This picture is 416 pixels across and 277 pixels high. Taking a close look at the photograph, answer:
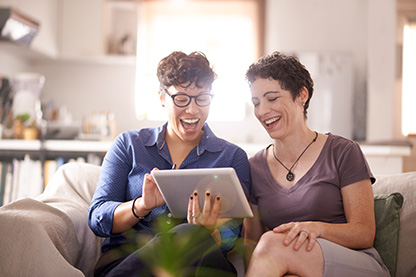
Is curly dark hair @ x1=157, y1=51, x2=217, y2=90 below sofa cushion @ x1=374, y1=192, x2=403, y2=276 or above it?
above

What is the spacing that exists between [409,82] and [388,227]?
14.5 feet

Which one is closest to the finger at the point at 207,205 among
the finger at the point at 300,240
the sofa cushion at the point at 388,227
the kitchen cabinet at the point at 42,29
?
the finger at the point at 300,240

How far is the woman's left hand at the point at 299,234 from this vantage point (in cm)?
141

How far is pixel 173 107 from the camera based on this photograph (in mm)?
1784

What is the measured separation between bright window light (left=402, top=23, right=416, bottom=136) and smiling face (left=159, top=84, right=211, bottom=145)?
452 centimetres

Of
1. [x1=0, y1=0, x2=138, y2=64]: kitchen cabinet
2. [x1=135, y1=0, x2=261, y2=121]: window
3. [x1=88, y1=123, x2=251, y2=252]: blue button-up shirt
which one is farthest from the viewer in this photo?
[x1=135, y1=0, x2=261, y2=121]: window

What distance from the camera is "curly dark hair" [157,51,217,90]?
5.76 ft

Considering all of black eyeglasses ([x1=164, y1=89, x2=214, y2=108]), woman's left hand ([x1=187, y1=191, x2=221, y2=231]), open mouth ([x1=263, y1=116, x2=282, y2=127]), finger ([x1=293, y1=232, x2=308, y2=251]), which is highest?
black eyeglasses ([x1=164, y1=89, x2=214, y2=108])

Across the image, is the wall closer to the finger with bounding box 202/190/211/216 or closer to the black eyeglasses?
the black eyeglasses

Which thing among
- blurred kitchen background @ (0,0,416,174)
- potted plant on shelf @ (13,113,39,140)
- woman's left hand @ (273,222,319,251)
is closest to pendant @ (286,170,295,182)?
woman's left hand @ (273,222,319,251)

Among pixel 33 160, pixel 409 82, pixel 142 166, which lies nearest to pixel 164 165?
pixel 142 166

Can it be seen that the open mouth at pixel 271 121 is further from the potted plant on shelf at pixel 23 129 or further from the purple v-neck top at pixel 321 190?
the potted plant on shelf at pixel 23 129

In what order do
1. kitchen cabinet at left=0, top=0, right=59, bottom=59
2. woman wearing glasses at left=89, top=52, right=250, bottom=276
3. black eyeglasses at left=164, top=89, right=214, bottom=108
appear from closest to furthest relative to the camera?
woman wearing glasses at left=89, top=52, right=250, bottom=276 → black eyeglasses at left=164, top=89, right=214, bottom=108 → kitchen cabinet at left=0, top=0, right=59, bottom=59

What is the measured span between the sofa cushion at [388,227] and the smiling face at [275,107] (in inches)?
17.7
